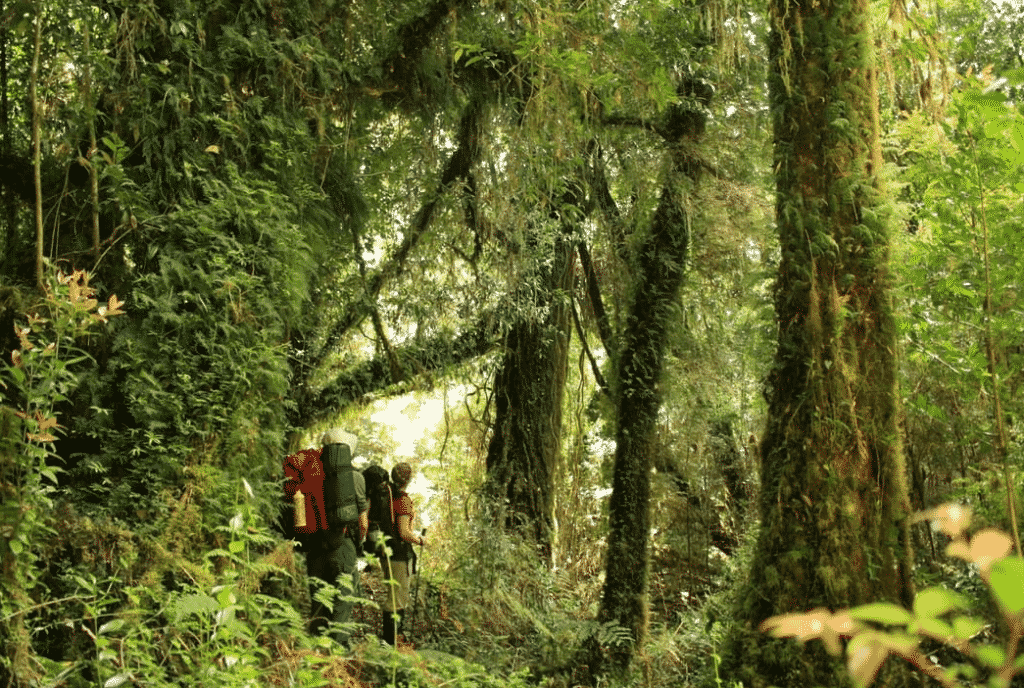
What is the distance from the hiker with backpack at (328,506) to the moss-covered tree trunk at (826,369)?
12.2 ft

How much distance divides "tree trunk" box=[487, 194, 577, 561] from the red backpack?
4524 millimetres

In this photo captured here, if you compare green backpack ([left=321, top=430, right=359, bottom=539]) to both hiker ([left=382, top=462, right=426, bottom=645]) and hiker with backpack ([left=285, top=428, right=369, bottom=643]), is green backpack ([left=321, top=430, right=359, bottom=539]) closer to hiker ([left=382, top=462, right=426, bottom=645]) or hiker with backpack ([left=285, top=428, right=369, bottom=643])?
hiker with backpack ([left=285, top=428, right=369, bottom=643])

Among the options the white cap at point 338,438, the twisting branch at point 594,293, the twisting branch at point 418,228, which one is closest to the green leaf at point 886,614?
the white cap at point 338,438

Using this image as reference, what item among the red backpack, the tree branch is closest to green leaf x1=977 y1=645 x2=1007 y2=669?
the red backpack

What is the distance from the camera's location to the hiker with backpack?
764 cm

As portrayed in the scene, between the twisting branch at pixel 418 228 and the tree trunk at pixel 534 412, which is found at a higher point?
the twisting branch at pixel 418 228

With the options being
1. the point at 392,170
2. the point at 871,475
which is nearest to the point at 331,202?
the point at 392,170

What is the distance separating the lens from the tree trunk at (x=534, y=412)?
39.5 ft

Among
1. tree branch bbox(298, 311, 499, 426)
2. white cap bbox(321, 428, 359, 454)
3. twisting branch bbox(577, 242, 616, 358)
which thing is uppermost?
twisting branch bbox(577, 242, 616, 358)

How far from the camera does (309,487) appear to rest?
7.64 meters

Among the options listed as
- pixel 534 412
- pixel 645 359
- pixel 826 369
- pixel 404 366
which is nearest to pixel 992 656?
pixel 826 369

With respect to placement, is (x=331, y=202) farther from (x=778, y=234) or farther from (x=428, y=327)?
(x=778, y=234)

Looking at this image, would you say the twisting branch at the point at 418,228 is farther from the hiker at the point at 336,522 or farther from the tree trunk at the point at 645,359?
the hiker at the point at 336,522

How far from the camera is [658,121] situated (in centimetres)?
1088
